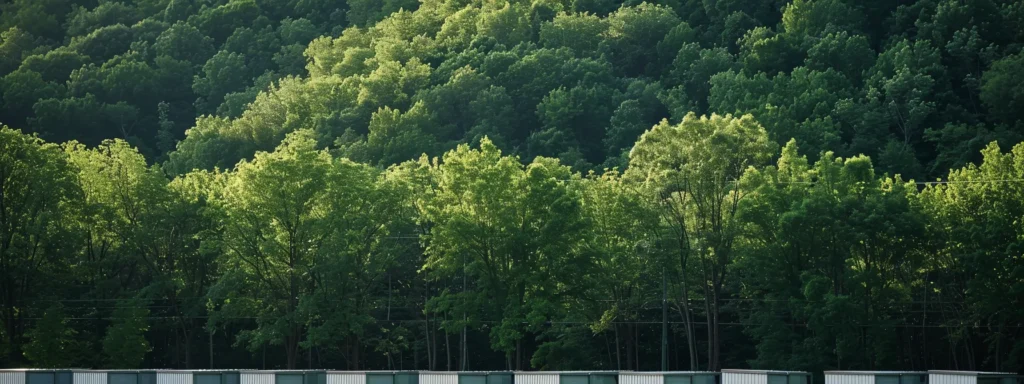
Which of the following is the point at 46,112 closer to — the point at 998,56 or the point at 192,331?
the point at 192,331

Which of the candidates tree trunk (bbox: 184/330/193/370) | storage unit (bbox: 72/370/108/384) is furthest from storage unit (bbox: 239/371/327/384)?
tree trunk (bbox: 184/330/193/370)

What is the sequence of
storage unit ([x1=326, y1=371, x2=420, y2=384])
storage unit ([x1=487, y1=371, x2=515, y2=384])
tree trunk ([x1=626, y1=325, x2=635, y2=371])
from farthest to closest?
tree trunk ([x1=626, y1=325, x2=635, y2=371]), storage unit ([x1=326, y1=371, x2=420, y2=384]), storage unit ([x1=487, y1=371, x2=515, y2=384])

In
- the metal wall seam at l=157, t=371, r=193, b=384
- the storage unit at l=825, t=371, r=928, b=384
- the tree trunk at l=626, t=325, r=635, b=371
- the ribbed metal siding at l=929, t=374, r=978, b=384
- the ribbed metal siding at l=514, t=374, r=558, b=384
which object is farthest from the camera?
the tree trunk at l=626, t=325, r=635, b=371


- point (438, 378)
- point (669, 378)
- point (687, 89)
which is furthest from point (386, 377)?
point (687, 89)

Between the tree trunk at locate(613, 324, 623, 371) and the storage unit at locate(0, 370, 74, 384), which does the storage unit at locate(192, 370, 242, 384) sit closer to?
the storage unit at locate(0, 370, 74, 384)

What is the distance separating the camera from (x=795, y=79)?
165m

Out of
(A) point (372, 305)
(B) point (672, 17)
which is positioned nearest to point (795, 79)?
(B) point (672, 17)

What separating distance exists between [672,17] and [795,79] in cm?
3696

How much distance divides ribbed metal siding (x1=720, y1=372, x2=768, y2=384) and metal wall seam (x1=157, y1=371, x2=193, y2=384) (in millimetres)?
22150

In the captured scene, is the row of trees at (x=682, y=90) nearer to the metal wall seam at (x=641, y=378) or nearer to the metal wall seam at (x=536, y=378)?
the metal wall seam at (x=536, y=378)

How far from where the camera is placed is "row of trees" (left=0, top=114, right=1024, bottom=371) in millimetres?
101562

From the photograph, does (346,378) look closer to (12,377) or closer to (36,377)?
(36,377)

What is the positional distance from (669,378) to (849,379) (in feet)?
22.9

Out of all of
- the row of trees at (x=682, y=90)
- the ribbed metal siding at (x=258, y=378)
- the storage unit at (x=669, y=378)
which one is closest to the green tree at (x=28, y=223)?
the row of trees at (x=682, y=90)
